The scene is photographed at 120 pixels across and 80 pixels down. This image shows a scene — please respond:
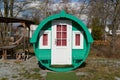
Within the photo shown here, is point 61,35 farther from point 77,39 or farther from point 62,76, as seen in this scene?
point 62,76

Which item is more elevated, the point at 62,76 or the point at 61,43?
the point at 61,43

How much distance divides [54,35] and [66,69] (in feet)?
5.64

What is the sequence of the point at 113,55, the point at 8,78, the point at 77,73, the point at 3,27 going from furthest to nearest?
1. the point at 3,27
2. the point at 113,55
3. the point at 77,73
4. the point at 8,78

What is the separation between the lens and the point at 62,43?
11062 millimetres

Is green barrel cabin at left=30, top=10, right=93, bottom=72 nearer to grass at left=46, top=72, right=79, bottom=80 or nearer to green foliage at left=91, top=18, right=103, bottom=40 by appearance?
grass at left=46, top=72, right=79, bottom=80

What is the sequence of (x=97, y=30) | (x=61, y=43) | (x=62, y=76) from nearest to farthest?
(x=62, y=76) → (x=61, y=43) → (x=97, y=30)

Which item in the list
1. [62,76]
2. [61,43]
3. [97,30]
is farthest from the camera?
[97,30]

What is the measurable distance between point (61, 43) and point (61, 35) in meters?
0.38

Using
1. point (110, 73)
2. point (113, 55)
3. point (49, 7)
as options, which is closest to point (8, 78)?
point (110, 73)

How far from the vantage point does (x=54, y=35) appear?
11.0 metres

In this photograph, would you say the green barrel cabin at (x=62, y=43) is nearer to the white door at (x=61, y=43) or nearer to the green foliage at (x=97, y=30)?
the white door at (x=61, y=43)

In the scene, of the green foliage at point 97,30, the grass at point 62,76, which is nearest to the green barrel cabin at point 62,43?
the grass at point 62,76

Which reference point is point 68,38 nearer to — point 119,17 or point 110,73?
point 110,73

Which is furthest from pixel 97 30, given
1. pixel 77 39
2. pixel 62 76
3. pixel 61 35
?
pixel 62 76
